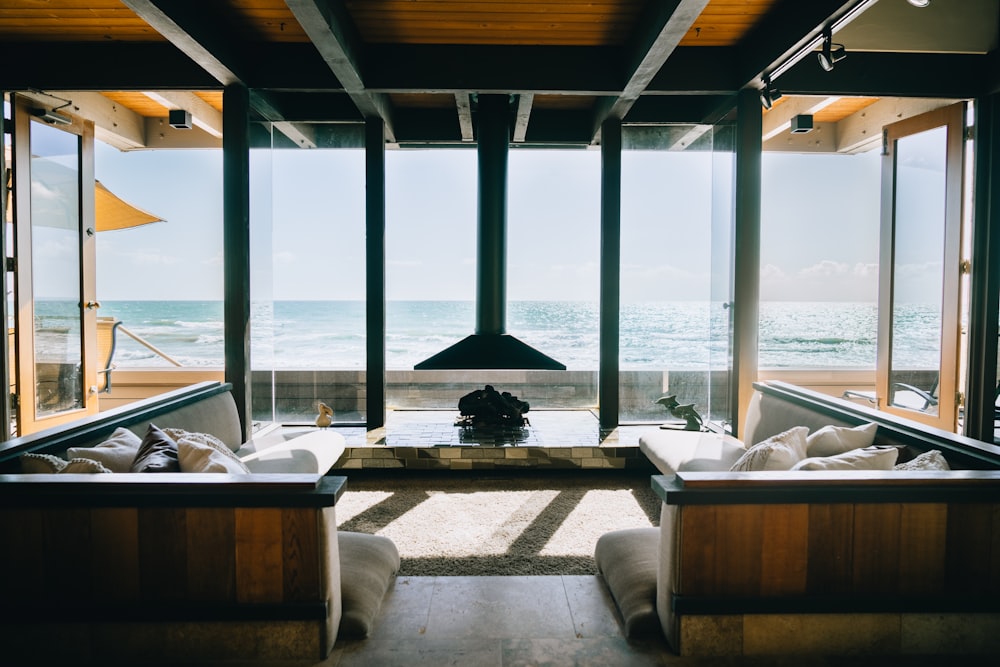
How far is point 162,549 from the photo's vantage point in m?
1.60

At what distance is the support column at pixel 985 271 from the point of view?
12.5 ft

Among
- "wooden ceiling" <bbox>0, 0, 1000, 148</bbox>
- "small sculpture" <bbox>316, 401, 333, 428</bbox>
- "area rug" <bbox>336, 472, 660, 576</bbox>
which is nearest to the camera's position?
"area rug" <bbox>336, 472, 660, 576</bbox>

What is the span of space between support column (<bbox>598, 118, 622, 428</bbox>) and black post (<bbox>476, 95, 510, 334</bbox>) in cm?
80

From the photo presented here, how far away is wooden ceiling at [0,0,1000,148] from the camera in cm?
324

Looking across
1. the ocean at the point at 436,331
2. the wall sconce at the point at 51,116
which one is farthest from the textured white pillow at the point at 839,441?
the ocean at the point at 436,331

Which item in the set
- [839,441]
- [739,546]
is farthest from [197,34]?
[839,441]

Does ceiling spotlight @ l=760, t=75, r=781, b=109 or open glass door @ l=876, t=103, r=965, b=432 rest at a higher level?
ceiling spotlight @ l=760, t=75, r=781, b=109

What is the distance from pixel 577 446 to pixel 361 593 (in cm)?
228

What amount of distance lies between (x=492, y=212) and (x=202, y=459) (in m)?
2.73

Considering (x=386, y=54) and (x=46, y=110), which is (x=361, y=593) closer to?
(x=386, y=54)

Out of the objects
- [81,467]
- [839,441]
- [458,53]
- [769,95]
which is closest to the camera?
[81,467]

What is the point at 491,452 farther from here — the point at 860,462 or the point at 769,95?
the point at 769,95

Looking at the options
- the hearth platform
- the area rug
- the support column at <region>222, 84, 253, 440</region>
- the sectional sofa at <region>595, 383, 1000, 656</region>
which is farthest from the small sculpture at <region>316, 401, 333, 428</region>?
the sectional sofa at <region>595, 383, 1000, 656</region>

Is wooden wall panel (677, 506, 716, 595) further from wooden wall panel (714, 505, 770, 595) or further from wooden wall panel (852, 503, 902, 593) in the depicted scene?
wooden wall panel (852, 503, 902, 593)
